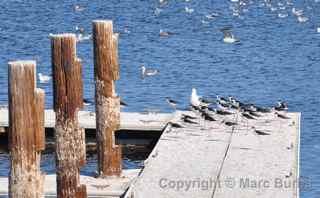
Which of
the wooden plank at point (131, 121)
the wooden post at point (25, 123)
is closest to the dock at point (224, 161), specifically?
the wooden plank at point (131, 121)

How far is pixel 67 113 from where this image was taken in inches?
808

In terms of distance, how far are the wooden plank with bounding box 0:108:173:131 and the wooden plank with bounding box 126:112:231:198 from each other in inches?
22.0

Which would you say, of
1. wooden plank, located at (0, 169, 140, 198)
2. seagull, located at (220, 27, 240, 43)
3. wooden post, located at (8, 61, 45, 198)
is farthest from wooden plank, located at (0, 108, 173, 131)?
seagull, located at (220, 27, 240, 43)

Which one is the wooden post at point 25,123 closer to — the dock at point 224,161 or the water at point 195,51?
the dock at point 224,161

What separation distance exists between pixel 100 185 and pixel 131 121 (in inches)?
225

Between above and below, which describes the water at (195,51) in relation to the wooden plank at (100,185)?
above

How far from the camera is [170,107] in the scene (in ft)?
116

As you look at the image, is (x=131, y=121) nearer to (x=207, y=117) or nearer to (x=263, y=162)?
(x=207, y=117)

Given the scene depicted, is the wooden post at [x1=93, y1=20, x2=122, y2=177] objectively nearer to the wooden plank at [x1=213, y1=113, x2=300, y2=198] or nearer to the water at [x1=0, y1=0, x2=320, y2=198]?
the wooden plank at [x1=213, y1=113, x2=300, y2=198]

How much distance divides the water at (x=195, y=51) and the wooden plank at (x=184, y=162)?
198cm

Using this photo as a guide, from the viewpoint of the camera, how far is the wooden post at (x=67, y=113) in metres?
20.2

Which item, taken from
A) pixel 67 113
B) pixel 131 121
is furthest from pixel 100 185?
pixel 131 121

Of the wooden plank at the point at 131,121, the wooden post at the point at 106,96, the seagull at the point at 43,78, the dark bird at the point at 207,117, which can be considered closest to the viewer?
the wooden post at the point at 106,96

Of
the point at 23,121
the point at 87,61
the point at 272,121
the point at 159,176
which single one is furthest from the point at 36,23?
the point at 23,121
